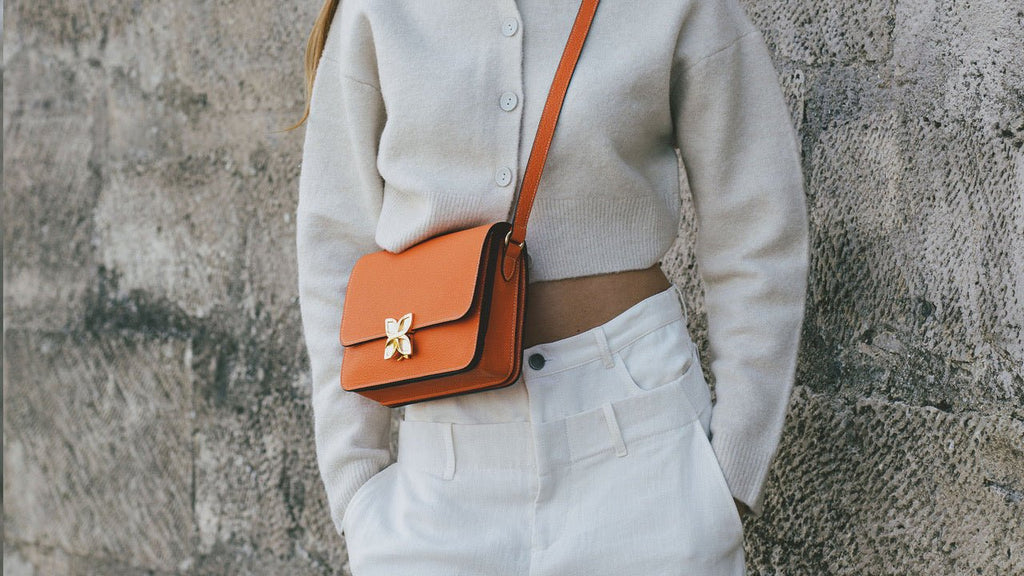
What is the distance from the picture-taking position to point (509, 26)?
1.46m

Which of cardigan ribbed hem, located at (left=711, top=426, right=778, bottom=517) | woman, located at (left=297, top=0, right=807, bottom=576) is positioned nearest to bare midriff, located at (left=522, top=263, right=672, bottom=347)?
woman, located at (left=297, top=0, right=807, bottom=576)

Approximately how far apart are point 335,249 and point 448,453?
15.2 inches

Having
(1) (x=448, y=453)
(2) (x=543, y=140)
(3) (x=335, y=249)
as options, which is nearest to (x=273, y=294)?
(3) (x=335, y=249)

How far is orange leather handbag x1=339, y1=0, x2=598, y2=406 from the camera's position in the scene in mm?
1343

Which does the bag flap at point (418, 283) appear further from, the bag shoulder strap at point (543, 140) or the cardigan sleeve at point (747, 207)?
the cardigan sleeve at point (747, 207)

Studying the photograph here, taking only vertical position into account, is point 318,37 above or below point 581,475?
above

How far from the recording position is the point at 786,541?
77.9 inches

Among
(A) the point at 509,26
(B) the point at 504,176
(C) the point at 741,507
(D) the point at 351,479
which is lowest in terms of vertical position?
(C) the point at 741,507

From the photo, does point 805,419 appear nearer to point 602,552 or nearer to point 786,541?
point 786,541

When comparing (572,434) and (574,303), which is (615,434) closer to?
(572,434)

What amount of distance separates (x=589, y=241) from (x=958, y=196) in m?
0.68

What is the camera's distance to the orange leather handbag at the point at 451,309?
1343 millimetres

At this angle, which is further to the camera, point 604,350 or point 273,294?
point 273,294

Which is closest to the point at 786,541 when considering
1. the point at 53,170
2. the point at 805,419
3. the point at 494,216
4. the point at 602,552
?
the point at 805,419
